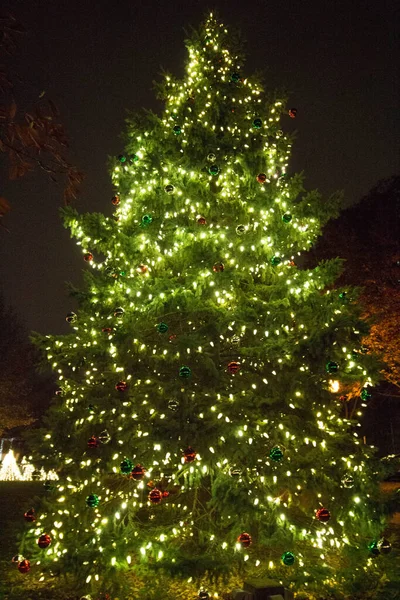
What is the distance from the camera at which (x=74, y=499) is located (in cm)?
584

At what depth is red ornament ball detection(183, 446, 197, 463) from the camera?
544cm

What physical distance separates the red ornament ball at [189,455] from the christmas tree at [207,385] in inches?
1.0

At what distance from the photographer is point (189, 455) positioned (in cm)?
544

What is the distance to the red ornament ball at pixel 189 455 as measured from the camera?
544 cm

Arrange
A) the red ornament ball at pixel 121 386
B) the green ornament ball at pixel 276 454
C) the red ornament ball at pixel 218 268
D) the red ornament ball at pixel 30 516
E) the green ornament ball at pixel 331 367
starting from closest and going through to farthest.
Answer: the green ornament ball at pixel 276 454
the red ornament ball at pixel 30 516
the green ornament ball at pixel 331 367
the red ornament ball at pixel 121 386
the red ornament ball at pixel 218 268

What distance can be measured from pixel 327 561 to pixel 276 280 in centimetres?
413

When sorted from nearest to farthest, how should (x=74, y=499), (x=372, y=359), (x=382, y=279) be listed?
(x=74, y=499) < (x=372, y=359) < (x=382, y=279)

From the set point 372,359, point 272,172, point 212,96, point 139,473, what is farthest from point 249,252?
point 139,473

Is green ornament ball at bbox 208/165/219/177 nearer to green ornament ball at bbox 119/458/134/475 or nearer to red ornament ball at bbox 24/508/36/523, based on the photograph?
green ornament ball at bbox 119/458/134/475

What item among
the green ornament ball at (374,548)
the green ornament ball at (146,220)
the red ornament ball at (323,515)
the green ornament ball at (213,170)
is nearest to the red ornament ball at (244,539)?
the red ornament ball at (323,515)

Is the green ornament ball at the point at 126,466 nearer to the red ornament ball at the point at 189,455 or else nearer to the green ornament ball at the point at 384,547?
the red ornament ball at the point at 189,455

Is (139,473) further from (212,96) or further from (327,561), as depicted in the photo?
(212,96)

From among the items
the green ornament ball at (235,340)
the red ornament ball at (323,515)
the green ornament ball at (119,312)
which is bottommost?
the red ornament ball at (323,515)

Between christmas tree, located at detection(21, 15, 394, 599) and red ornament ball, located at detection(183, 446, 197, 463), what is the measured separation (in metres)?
0.02
